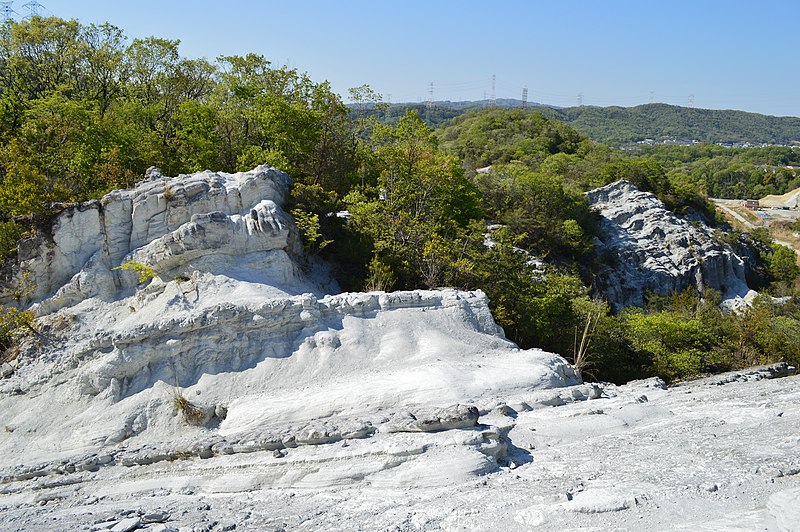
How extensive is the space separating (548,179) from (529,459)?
1361 inches

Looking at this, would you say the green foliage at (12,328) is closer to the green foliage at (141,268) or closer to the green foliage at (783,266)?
the green foliage at (141,268)

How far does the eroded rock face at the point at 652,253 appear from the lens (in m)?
43.3

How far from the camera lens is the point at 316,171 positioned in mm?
24500

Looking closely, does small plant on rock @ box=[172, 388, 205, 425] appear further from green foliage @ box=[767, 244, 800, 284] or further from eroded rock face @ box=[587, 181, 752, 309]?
green foliage @ box=[767, 244, 800, 284]

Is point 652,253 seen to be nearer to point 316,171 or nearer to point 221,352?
point 316,171

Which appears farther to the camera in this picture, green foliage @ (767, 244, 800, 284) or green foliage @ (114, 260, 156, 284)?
green foliage @ (767, 244, 800, 284)

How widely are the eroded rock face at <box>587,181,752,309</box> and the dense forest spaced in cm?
1231

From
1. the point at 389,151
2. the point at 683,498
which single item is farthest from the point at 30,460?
the point at 389,151

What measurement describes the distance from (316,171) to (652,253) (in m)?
32.2

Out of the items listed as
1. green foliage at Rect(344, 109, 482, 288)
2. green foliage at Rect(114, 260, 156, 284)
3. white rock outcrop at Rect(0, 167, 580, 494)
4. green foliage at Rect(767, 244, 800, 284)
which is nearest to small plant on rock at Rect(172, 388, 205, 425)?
white rock outcrop at Rect(0, 167, 580, 494)

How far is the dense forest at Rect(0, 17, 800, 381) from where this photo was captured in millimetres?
20406

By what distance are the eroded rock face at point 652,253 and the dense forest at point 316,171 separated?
40.4 ft

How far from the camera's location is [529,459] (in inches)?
430

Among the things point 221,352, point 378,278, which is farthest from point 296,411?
point 378,278
